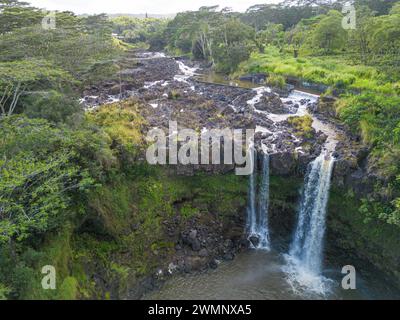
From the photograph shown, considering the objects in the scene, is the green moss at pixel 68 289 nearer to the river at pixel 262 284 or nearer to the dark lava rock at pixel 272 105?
the river at pixel 262 284

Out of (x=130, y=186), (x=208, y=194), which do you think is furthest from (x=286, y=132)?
(x=130, y=186)

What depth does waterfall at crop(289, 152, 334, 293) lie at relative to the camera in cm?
2141

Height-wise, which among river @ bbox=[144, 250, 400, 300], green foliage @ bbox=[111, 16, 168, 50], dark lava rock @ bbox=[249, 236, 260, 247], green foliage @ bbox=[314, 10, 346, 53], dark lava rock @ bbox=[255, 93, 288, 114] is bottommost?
river @ bbox=[144, 250, 400, 300]

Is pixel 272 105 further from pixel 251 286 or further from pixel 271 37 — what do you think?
pixel 271 37

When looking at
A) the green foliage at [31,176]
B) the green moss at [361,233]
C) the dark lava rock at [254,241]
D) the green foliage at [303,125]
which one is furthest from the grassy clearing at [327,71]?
the green foliage at [31,176]

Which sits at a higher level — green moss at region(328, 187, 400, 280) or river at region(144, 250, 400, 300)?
green moss at region(328, 187, 400, 280)

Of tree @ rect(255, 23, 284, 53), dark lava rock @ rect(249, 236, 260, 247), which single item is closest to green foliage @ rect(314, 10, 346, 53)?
tree @ rect(255, 23, 284, 53)

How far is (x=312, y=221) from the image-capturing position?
22547 mm

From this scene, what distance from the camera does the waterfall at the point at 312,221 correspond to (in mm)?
21406

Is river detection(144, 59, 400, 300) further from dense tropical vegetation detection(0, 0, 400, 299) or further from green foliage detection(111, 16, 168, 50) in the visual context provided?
green foliage detection(111, 16, 168, 50)

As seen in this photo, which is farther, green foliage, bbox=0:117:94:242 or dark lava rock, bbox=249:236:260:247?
dark lava rock, bbox=249:236:260:247

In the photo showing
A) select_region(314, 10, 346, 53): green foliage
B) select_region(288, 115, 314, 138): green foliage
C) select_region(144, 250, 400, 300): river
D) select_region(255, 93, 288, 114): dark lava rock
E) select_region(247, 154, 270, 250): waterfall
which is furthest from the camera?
select_region(314, 10, 346, 53): green foliage

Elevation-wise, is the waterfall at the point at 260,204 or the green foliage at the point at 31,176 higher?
the green foliage at the point at 31,176
